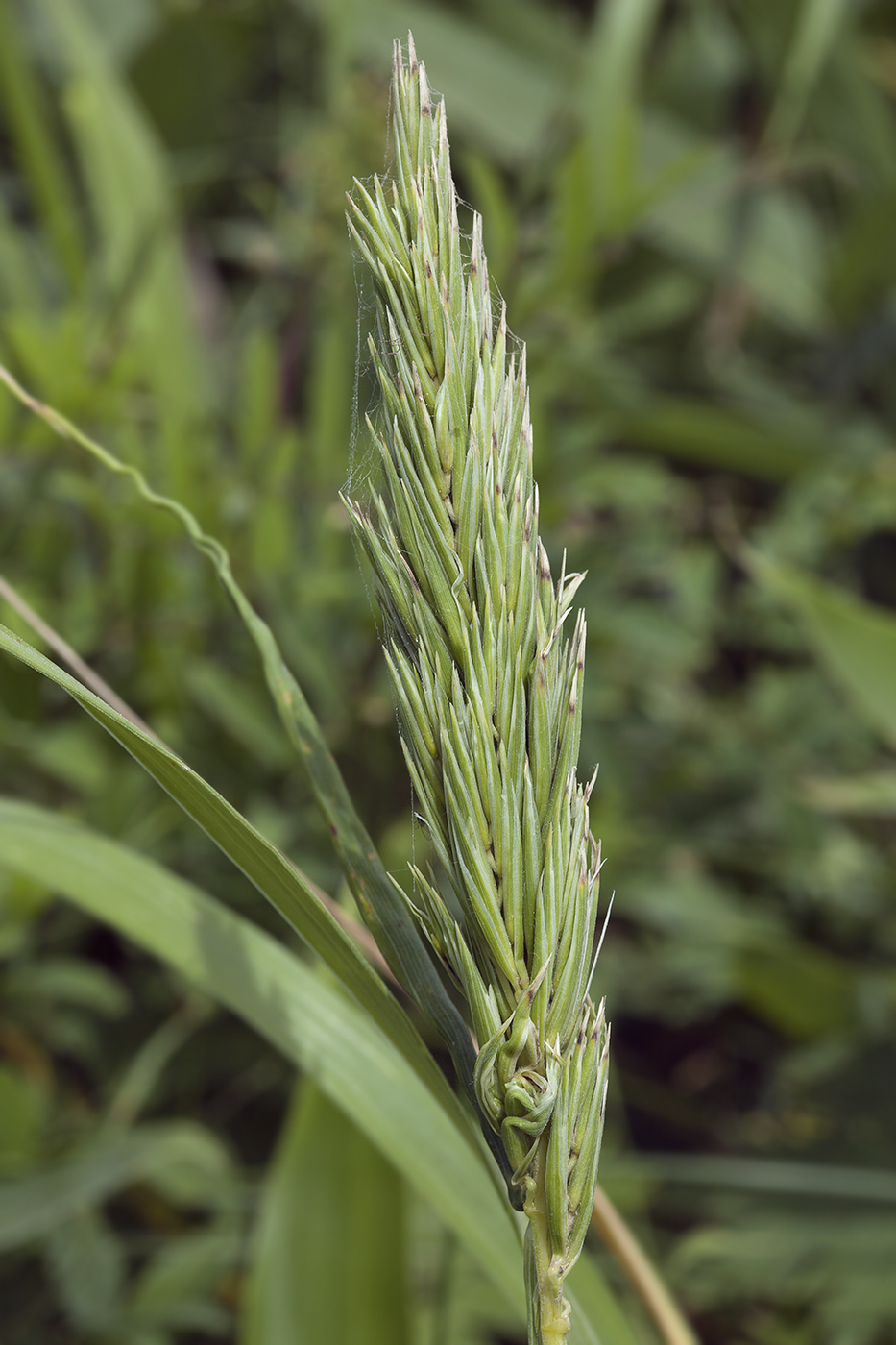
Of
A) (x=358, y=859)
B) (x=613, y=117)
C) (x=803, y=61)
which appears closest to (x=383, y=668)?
(x=358, y=859)

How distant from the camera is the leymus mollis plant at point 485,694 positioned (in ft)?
0.95

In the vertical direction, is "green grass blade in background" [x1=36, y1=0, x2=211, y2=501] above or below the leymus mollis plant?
below

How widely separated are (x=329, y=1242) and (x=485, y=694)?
478mm

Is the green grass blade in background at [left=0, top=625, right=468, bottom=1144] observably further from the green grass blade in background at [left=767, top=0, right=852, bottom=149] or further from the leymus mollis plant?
the green grass blade in background at [left=767, top=0, right=852, bottom=149]

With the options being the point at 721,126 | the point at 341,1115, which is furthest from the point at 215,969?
the point at 721,126

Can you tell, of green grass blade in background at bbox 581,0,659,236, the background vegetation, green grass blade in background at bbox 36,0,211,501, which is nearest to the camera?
the background vegetation

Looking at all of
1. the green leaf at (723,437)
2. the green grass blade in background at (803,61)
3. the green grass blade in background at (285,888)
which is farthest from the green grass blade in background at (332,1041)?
the green grass blade in background at (803,61)

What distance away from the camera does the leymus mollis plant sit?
290mm

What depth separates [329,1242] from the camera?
0.63 m

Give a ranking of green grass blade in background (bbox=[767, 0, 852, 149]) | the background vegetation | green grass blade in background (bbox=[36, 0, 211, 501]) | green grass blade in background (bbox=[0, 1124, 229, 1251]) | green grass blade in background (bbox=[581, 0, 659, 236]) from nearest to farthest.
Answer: green grass blade in background (bbox=[0, 1124, 229, 1251]) < the background vegetation < green grass blade in background (bbox=[581, 0, 659, 236]) < green grass blade in background (bbox=[36, 0, 211, 501]) < green grass blade in background (bbox=[767, 0, 852, 149])

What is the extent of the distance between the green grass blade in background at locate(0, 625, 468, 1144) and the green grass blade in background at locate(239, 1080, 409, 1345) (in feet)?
1.00

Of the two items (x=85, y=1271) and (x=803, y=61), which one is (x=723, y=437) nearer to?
(x=803, y=61)

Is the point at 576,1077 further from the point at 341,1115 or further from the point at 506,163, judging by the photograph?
the point at 506,163

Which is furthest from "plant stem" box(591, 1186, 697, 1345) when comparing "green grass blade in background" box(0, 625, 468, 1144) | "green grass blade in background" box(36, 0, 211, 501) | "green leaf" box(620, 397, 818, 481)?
"green leaf" box(620, 397, 818, 481)
